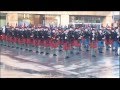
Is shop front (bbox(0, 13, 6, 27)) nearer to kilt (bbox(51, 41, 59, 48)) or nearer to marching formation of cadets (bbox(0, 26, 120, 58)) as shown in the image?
marching formation of cadets (bbox(0, 26, 120, 58))

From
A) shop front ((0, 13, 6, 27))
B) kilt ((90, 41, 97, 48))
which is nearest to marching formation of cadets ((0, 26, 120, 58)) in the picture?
kilt ((90, 41, 97, 48))

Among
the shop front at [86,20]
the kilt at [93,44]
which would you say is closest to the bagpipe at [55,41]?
the shop front at [86,20]

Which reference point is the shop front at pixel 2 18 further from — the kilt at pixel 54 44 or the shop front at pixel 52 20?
the kilt at pixel 54 44

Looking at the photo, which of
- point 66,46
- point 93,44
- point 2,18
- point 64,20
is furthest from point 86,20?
point 2,18

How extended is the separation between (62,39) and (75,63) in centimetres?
75

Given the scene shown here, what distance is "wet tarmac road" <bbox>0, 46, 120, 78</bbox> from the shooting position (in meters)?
9.66

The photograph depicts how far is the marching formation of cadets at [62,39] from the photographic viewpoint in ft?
33.2

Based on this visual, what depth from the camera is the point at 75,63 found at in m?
9.91

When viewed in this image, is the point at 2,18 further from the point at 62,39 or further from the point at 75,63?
the point at 75,63

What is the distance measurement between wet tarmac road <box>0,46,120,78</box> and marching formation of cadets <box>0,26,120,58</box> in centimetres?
14
